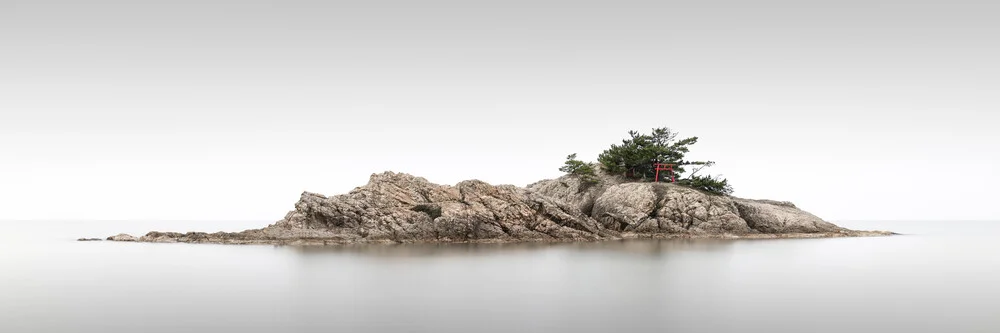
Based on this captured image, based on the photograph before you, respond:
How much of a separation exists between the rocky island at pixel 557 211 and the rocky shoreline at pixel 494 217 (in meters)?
0.09

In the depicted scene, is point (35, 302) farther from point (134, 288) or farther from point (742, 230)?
point (742, 230)

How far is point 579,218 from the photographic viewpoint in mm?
61406

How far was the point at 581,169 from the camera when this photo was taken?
72438mm

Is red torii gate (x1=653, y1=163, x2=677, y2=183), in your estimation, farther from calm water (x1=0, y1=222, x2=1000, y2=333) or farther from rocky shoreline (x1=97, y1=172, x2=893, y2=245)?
calm water (x1=0, y1=222, x2=1000, y2=333)

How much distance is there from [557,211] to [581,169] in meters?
13.2

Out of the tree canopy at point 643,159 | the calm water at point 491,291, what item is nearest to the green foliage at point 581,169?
the tree canopy at point 643,159

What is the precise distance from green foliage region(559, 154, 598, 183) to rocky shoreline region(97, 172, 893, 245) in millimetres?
2205

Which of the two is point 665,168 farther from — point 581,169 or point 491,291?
point 491,291

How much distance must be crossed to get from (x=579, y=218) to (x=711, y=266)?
24.5 meters

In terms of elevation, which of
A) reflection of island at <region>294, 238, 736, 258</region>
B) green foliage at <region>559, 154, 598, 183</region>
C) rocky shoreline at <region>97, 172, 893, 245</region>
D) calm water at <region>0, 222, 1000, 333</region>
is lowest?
calm water at <region>0, 222, 1000, 333</region>

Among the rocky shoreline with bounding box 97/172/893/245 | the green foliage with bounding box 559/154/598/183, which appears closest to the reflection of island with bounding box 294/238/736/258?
the rocky shoreline with bounding box 97/172/893/245

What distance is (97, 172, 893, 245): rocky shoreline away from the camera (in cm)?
5397

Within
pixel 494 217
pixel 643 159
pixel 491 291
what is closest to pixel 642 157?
pixel 643 159

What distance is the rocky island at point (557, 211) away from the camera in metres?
54.1
